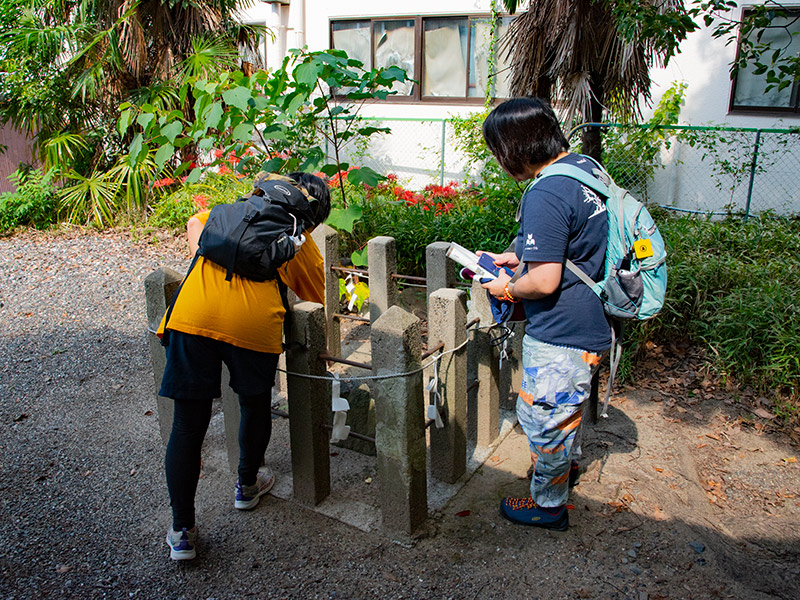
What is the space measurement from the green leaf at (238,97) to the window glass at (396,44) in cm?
557

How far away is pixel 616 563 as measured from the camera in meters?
2.71

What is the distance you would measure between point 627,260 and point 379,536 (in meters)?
1.56

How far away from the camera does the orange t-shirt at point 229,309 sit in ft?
8.20

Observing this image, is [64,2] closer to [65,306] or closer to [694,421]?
[65,306]

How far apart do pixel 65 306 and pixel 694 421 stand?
541 cm

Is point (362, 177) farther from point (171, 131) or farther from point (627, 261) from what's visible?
point (627, 261)

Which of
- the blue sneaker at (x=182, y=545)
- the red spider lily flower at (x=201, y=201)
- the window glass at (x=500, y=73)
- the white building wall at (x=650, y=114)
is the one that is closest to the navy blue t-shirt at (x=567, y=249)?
the blue sneaker at (x=182, y=545)

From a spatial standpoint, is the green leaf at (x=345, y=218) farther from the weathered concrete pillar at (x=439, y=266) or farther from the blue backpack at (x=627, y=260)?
the blue backpack at (x=627, y=260)

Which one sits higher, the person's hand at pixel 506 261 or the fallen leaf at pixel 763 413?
the person's hand at pixel 506 261

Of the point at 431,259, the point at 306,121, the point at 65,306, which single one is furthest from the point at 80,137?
the point at 431,259

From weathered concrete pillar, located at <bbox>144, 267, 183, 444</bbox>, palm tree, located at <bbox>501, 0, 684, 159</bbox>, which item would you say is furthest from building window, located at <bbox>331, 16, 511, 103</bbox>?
weathered concrete pillar, located at <bbox>144, 267, 183, 444</bbox>

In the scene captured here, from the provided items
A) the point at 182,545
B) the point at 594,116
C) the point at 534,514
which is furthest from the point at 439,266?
the point at 594,116

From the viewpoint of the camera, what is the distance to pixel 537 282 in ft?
7.86

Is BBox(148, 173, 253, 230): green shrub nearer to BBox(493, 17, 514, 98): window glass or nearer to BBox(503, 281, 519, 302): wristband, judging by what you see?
BBox(493, 17, 514, 98): window glass
